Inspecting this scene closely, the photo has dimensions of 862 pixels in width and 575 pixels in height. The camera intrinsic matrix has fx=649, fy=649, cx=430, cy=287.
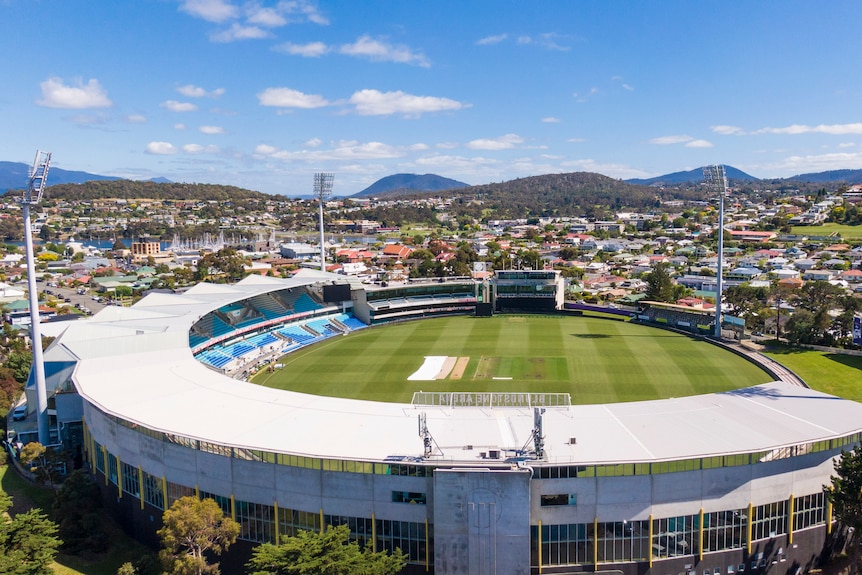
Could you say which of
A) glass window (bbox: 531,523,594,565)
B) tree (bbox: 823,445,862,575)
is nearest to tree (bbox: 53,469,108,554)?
glass window (bbox: 531,523,594,565)

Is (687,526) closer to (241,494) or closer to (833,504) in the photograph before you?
(833,504)

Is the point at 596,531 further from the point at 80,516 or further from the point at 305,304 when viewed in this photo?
the point at 305,304

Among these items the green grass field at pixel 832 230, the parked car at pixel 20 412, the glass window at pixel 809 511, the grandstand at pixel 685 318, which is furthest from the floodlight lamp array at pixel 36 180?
the green grass field at pixel 832 230

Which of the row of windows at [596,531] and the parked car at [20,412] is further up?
the row of windows at [596,531]

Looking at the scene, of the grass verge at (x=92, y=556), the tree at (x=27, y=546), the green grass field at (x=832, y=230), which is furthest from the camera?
the green grass field at (x=832, y=230)

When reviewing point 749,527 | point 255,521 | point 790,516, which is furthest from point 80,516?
point 790,516

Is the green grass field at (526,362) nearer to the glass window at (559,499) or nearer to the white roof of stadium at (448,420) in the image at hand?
the white roof of stadium at (448,420)

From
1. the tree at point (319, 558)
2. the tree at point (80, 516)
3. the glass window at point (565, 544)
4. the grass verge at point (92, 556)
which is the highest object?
the tree at point (319, 558)
